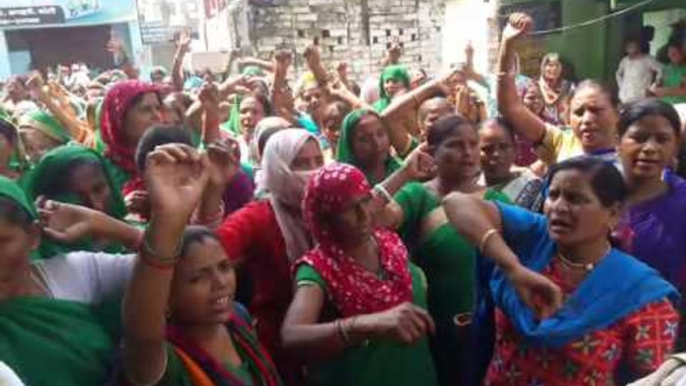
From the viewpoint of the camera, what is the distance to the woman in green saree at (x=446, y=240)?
7.44 ft

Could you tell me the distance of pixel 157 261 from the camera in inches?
52.6

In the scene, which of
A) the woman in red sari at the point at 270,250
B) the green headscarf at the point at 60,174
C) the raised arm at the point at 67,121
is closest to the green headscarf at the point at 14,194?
the green headscarf at the point at 60,174

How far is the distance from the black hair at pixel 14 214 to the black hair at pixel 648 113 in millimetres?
1942

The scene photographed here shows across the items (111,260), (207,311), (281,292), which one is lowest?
(281,292)

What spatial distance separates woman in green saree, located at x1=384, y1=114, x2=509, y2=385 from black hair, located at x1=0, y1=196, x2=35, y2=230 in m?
1.19

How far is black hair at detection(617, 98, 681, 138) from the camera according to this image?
2.30m

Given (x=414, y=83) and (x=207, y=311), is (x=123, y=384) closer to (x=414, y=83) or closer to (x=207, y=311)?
(x=207, y=311)

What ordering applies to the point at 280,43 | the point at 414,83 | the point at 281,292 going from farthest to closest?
1. the point at 280,43
2. the point at 414,83
3. the point at 281,292

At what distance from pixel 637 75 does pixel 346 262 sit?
630 cm

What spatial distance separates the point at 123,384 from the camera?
1447 mm

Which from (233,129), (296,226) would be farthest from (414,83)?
(296,226)

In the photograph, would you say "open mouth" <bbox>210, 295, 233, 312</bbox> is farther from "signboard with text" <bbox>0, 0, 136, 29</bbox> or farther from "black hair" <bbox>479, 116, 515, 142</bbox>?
"signboard with text" <bbox>0, 0, 136, 29</bbox>

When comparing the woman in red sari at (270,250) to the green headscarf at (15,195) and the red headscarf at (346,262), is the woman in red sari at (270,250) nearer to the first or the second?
the red headscarf at (346,262)

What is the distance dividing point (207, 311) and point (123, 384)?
312 mm
